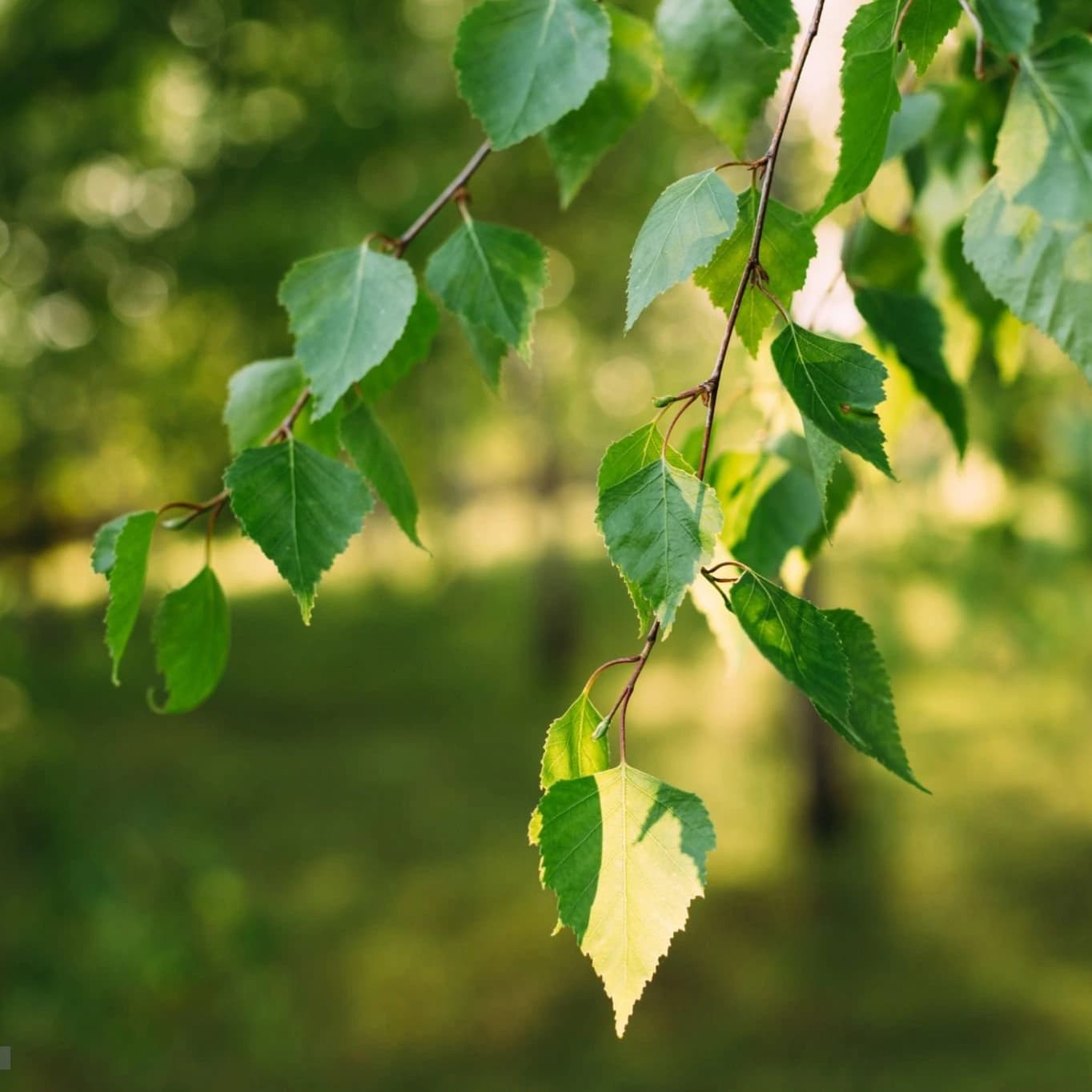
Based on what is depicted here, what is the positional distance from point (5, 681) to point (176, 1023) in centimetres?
171

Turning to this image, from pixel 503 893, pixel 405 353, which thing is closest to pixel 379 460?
pixel 405 353

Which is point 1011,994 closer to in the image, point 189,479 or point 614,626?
point 189,479

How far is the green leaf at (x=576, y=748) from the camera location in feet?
1.32

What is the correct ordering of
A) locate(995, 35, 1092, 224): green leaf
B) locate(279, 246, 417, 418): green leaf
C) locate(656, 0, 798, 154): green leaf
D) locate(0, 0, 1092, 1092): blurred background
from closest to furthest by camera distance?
locate(995, 35, 1092, 224): green leaf, locate(279, 246, 417, 418): green leaf, locate(656, 0, 798, 154): green leaf, locate(0, 0, 1092, 1092): blurred background

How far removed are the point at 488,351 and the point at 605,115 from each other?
153mm

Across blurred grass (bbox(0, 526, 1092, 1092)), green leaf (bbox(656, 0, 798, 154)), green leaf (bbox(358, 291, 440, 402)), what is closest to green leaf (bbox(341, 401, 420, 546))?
green leaf (bbox(358, 291, 440, 402))

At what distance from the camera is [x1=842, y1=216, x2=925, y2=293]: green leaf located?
63cm

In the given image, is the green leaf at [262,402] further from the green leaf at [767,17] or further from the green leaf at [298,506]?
the green leaf at [767,17]

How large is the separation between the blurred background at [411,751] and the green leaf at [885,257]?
1178 mm

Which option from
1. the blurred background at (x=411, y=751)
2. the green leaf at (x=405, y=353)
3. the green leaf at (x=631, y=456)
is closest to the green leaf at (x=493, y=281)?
the green leaf at (x=405, y=353)

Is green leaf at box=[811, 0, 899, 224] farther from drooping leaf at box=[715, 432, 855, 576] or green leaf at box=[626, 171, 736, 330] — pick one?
drooping leaf at box=[715, 432, 855, 576]

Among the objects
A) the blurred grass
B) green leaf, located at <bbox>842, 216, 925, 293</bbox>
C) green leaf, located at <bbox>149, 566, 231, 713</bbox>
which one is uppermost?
green leaf, located at <bbox>842, 216, 925, 293</bbox>

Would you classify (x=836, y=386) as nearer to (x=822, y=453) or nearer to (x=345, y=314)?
(x=822, y=453)

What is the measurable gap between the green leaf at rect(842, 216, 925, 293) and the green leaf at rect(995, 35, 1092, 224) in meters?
0.26
